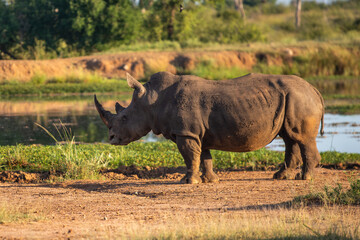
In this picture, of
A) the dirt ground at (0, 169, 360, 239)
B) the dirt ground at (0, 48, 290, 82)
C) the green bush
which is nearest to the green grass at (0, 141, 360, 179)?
the dirt ground at (0, 169, 360, 239)

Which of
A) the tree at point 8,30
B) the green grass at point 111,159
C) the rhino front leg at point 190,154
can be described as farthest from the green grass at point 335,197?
the tree at point 8,30

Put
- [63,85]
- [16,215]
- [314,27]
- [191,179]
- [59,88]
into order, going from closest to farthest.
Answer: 1. [16,215]
2. [191,179]
3. [59,88]
4. [63,85]
5. [314,27]

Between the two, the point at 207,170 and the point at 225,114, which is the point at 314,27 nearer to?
the point at 207,170

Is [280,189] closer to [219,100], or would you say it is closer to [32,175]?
[219,100]

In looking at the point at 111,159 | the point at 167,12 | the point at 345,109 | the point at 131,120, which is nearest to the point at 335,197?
the point at 131,120

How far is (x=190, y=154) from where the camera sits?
9.23 metres

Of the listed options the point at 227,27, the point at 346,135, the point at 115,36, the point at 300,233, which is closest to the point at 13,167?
the point at 300,233

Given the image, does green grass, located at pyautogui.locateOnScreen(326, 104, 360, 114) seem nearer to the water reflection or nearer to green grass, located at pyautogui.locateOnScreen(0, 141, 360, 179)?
the water reflection

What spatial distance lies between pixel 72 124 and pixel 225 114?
31.7 ft

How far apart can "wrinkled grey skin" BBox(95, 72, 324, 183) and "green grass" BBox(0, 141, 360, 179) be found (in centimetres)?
168

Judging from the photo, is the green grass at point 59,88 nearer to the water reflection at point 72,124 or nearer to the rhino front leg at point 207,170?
the water reflection at point 72,124

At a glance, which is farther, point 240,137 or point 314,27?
point 314,27

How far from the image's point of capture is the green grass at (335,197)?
7.65 m

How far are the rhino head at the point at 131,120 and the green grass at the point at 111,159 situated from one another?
1123 mm
